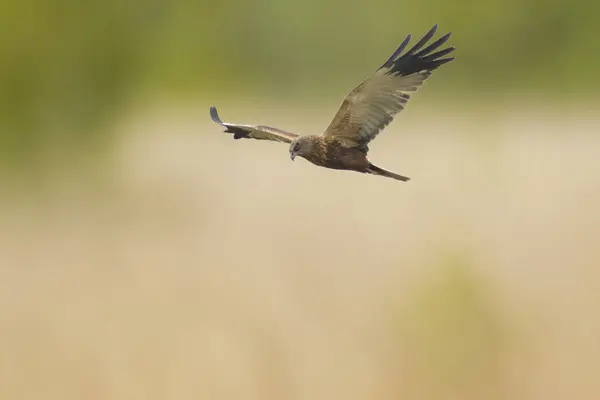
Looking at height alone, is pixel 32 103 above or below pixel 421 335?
above

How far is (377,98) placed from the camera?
107cm

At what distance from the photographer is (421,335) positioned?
2375 millimetres

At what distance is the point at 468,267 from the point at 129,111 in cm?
145

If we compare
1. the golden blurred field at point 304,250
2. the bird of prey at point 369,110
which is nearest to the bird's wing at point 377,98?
the bird of prey at point 369,110

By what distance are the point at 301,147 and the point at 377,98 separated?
0.49 feet

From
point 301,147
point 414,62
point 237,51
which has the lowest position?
point 301,147

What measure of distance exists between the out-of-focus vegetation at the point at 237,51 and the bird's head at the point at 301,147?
1698mm

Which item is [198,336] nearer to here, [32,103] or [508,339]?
[508,339]

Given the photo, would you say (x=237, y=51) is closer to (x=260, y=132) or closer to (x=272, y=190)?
(x=272, y=190)

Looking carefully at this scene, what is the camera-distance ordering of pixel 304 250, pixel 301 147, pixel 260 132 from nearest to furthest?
1. pixel 301 147
2. pixel 260 132
3. pixel 304 250

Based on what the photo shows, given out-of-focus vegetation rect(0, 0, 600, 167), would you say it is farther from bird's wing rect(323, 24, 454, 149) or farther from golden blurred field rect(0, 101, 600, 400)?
bird's wing rect(323, 24, 454, 149)

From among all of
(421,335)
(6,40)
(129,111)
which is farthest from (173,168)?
(421,335)

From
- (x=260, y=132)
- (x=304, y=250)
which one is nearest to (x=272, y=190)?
(x=304, y=250)

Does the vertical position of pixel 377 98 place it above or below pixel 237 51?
below
